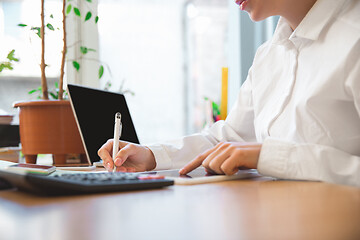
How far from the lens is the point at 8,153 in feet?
4.43

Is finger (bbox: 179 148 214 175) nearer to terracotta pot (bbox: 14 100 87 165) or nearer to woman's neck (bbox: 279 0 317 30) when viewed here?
woman's neck (bbox: 279 0 317 30)

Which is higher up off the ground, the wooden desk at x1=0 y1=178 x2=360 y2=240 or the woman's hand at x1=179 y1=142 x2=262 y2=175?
the woman's hand at x1=179 y1=142 x2=262 y2=175

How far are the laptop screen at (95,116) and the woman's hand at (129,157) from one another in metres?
0.23

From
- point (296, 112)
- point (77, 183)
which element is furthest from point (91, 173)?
point (296, 112)

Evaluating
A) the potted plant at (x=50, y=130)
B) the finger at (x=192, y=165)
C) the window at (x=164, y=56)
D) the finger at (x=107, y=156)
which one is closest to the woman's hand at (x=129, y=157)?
the finger at (x=107, y=156)

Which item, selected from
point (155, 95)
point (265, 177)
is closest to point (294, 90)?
point (265, 177)

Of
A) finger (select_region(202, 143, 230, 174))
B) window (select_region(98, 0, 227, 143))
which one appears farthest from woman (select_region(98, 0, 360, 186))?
window (select_region(98, 0, 227, 143))

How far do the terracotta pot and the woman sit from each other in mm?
416

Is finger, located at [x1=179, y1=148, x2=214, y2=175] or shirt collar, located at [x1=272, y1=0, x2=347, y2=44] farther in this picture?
shirt collar, located at [x1=272, y1=0, x2=347, y2=44]

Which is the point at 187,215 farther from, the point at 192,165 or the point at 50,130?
the point at 50,130

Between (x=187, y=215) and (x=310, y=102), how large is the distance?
0.54m

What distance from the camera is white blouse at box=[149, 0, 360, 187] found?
0.62 metres

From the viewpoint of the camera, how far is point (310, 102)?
2.56ft

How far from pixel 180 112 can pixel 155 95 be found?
0.92ft
